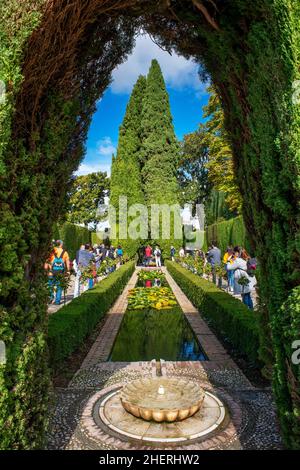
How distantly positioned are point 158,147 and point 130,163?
2.82m

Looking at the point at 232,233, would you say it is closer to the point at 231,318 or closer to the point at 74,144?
the point at 231,318

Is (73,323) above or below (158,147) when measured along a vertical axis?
below

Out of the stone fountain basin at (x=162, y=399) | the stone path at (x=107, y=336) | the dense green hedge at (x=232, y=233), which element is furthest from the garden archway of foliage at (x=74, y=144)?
the dense green hedge at (x=232, y=233)

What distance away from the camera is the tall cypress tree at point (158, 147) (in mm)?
29141

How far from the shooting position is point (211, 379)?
5.11 m

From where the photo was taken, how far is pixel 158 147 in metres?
29.5

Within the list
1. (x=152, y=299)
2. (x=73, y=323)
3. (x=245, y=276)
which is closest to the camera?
(x=73, y=323)

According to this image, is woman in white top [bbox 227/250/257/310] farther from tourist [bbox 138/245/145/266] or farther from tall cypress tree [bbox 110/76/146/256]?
tourist [bbox 138/245/145/266]

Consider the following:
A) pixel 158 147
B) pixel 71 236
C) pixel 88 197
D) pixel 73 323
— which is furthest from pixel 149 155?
pixel 73 323

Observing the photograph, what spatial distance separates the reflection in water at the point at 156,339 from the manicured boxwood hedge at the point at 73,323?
2.39 ft

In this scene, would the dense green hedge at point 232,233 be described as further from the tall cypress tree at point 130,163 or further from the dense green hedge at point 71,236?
the dense green hedge at point 71,236

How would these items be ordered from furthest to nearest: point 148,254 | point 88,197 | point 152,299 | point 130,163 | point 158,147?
point 88,197 → point 130,163 → point 158,147 → point 148,254 → point 152,299

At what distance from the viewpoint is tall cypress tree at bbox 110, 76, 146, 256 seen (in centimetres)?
2955

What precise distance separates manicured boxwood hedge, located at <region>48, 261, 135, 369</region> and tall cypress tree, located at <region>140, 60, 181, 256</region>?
20.2 m
